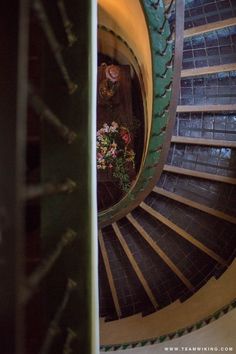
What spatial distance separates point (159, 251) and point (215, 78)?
2195mm

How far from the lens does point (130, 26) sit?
5125 mm

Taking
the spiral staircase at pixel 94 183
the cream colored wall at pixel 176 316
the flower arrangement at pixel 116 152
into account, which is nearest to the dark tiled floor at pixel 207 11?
the spiral staircase at pixel 94 183

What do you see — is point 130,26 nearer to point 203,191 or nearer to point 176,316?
point 203,191

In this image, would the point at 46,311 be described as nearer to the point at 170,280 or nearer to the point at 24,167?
the point at 24,167

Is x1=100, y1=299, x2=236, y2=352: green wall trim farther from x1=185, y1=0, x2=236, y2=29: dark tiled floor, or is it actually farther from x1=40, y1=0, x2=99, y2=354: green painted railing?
x1=40, y1=0, x2=99, y2=354: green painted railing

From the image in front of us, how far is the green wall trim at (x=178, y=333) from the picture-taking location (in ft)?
17.7

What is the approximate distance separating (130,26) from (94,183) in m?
4.20

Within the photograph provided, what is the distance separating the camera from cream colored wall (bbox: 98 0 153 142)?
4508 mm

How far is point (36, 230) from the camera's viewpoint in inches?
47.7

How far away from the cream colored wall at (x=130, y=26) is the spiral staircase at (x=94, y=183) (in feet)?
0.19

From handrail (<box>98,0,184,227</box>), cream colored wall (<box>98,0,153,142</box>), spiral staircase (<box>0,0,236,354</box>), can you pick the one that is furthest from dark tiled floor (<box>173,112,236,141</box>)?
handrail (<box>98,0,184,227</box>)

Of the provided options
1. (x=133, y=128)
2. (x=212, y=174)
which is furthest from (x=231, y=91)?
(x=133, y=128)

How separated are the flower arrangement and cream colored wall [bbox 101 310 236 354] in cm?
195

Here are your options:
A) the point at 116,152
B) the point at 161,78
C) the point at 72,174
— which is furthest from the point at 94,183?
the point at 116,152
